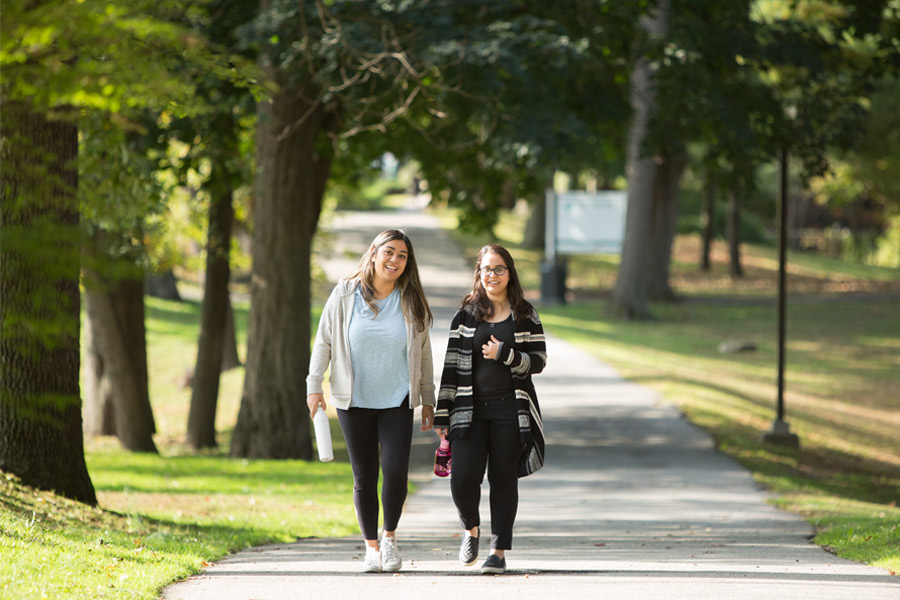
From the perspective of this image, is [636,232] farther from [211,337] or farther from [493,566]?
[493,566]

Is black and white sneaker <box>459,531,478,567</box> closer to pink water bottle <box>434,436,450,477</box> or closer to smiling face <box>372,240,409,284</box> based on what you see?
pink water bottle <box>434,436,450,477</box>

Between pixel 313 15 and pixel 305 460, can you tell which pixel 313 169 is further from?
pixel 305 460

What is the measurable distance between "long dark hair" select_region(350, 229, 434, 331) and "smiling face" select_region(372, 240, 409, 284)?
0.03 m

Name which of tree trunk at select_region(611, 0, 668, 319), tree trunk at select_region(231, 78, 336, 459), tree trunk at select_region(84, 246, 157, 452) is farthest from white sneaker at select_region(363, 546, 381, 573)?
tree trunk at select_region(611, 0, 668, 319)

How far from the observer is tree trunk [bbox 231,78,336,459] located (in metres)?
13.2

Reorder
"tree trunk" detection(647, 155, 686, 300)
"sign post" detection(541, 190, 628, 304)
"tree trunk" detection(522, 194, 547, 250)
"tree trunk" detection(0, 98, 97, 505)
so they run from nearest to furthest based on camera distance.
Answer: "tree trunk" detection(0, 98, 97, 505), "sign post" detection(541, 190, 628, 304), "tree trunk" detection(647, 155, 686, 300), "tree trunk" detection(522, 194, 547, 250)

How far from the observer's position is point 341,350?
634 centimetres

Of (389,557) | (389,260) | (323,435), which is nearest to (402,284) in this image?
(389,260)

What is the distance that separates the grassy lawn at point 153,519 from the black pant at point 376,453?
3.30 feet

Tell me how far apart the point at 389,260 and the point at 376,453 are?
42.9 inches

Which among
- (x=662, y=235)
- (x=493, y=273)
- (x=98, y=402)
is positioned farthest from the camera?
(x=662, y=235)

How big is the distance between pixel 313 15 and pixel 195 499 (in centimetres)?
506

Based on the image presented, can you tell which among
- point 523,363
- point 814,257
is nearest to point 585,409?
point 523,363

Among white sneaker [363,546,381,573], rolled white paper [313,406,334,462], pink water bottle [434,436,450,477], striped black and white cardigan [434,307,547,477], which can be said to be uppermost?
striped black and white cardigan [434,307,547,477]
